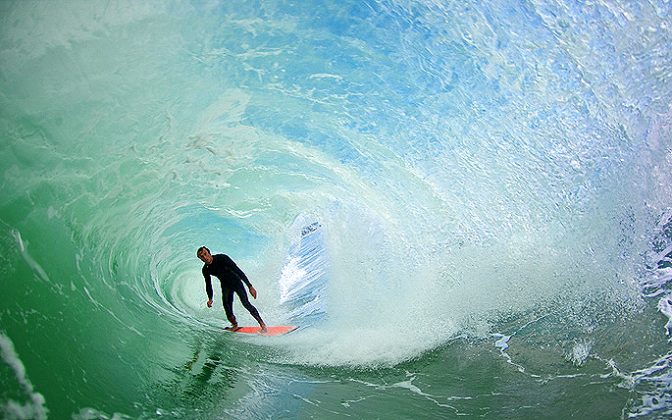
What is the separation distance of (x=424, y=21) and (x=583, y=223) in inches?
145

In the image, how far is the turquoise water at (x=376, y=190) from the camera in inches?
213

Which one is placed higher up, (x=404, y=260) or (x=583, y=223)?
(x=583, y=223)

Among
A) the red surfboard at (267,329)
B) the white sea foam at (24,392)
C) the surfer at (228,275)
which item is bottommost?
the white sea foam at (24,392)

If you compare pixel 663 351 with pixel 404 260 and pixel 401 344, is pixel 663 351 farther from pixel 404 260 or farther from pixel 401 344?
pixel 404 260

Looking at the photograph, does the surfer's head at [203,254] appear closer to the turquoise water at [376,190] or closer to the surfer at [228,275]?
the surfer at [228,275]

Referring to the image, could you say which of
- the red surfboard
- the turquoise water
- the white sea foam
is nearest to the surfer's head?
the turquoise water

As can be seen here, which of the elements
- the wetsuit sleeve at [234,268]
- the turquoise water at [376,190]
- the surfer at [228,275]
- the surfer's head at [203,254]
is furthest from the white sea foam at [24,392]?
the wetsuit sleeve at [234,268]

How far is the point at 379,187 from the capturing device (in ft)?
29.6

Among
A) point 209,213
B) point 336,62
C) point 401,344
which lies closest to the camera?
point 401,344

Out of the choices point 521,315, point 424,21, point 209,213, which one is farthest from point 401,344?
point 209,213

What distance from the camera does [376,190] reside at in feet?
29.8

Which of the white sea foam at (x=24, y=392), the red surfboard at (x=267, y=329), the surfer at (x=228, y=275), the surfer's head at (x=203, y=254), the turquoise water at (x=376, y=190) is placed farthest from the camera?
the red surfboard at (x=267, y=329)

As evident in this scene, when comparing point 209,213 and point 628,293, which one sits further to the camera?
point 209,213

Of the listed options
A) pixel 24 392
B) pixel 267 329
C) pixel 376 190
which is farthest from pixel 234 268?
pixel 24 392
